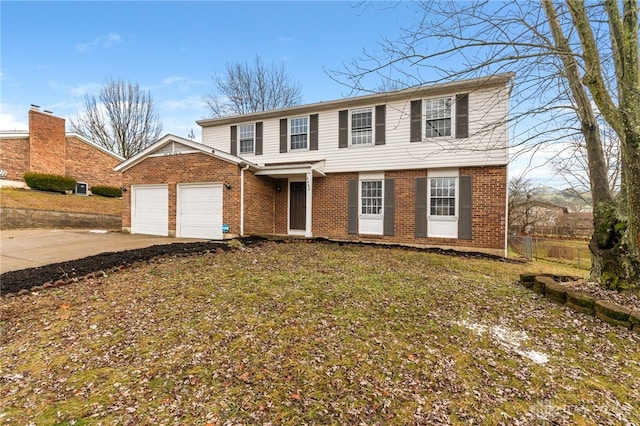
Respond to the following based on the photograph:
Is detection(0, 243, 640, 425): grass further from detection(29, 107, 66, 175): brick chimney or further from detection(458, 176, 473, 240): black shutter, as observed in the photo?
detection(29, 107, 66, 175): brick chimney

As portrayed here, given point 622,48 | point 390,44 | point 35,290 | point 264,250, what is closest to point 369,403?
point 390,44

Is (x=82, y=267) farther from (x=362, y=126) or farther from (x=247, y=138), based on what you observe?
(x=362, y=126)

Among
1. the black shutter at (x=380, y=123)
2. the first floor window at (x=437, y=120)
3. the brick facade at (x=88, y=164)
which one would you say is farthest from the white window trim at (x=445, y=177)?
the brick facade at (x=88, y=164)

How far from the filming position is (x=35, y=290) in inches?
195

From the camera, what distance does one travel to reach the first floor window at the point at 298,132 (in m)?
12.2

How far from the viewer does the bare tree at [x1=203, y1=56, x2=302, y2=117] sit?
2378cm

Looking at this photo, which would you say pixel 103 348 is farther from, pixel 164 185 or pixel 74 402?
pixel 164 185

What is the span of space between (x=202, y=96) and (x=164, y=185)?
15292 millimetres

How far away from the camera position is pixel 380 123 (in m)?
10.9

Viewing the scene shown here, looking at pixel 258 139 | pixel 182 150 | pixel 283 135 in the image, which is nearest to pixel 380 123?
pixel 283 135

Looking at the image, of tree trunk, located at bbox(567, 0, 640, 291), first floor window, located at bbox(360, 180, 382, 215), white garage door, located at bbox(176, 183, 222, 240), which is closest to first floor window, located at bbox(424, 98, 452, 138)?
first floor window, located at bbox(360, 180, 382, 215)

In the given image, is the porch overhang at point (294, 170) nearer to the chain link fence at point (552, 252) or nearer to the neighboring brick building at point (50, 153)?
the chain link fence at point (552, 252)

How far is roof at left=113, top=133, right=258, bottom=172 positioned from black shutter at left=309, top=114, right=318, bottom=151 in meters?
2.41

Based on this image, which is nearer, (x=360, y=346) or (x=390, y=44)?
(x=360, y=346)
